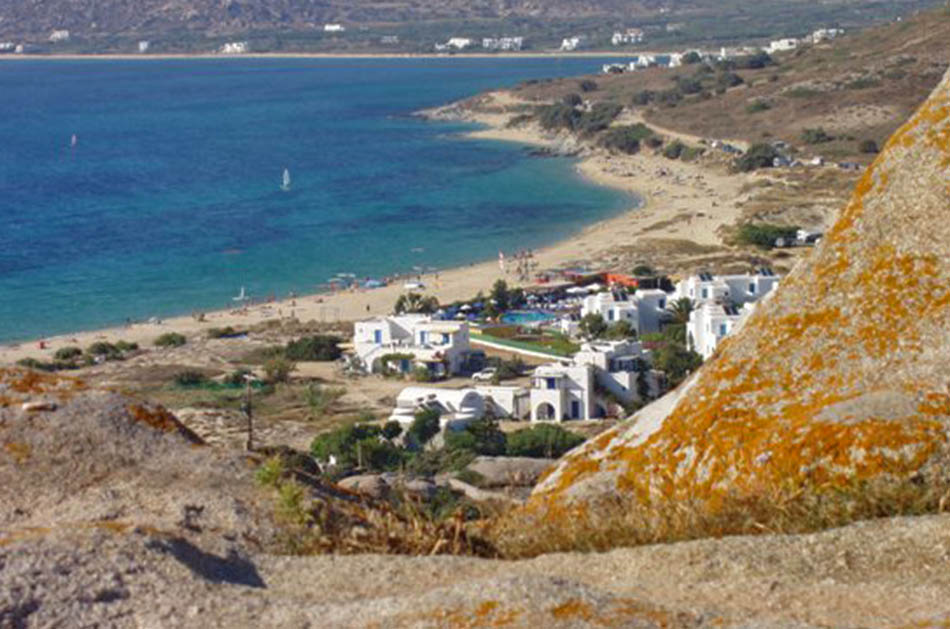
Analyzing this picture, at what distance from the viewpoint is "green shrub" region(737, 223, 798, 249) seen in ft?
171

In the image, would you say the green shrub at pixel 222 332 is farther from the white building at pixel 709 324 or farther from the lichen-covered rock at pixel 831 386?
the lichen-covered rock at pixel 831 386

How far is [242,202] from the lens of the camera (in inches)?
2995

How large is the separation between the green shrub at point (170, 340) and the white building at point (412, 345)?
21.4ft

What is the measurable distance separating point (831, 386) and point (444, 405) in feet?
72.0

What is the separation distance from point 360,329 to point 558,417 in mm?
8976

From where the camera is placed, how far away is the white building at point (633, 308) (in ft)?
125

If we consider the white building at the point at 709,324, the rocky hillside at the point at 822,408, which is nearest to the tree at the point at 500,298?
the white building at the point at 709,324

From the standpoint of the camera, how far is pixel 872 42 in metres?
113

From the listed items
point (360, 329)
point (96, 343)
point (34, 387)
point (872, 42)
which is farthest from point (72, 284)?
point (872, 42)

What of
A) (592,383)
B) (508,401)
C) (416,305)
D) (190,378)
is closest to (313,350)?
(190,378)

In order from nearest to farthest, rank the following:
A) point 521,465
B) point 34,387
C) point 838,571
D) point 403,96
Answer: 1. point 838,571
2. point 34,387
3. point 521,465
4. point 403,96

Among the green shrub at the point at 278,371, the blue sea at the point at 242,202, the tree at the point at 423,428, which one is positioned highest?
the tree at the point at 423,428

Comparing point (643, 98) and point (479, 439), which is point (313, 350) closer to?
point (479, 439)

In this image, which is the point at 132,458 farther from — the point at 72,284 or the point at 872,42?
the point at 872,42
